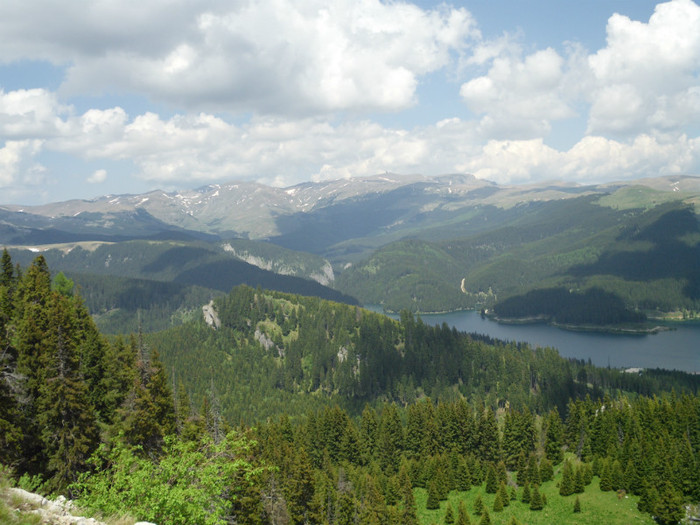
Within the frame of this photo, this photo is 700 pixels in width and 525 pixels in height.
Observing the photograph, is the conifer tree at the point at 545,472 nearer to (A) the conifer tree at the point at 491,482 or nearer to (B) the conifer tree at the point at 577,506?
(A) the conifer tree at the point at 491,482

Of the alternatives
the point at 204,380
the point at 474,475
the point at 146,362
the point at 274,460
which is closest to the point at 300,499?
the point at 274,460

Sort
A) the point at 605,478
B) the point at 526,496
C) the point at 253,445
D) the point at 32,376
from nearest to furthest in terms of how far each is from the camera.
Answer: the point at 32,376 < the point at 253,445 < the point at 605,478 < the point at 526,496

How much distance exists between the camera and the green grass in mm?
73062

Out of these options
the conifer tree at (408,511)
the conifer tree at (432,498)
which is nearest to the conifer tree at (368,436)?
the conifer tree at (432,498)

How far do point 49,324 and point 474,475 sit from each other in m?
83.9

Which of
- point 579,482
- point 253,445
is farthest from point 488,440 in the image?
point 253,445

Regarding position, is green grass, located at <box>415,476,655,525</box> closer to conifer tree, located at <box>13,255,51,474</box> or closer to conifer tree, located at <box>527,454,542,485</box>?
conifer tree, located at <box>527,454,542,485</box>

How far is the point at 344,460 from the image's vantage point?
110m

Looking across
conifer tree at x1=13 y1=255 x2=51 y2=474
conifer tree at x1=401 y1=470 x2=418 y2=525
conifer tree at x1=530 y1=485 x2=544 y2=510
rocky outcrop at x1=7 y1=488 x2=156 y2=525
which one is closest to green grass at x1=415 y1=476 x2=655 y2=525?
conifer tree at x1=530 y1=485 x2=544 y2=510

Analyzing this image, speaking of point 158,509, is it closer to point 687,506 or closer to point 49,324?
point 49,324

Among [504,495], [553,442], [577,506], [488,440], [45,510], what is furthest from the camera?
[488,440]

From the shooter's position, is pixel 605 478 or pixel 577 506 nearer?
pixel 577 506

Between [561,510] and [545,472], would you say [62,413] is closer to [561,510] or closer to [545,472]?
[561,510]

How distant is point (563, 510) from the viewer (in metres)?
78.8
